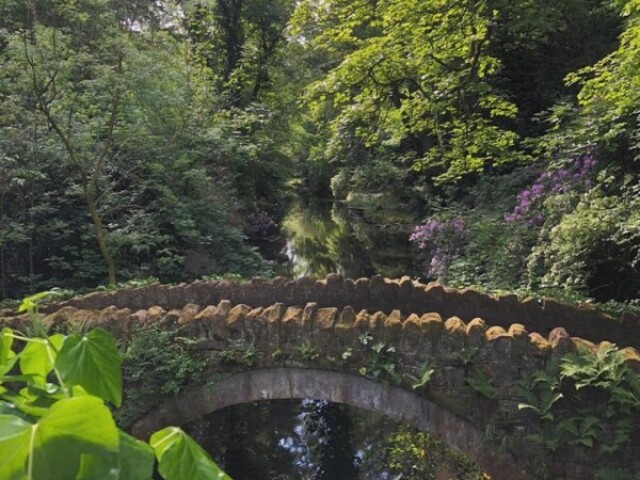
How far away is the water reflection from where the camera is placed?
6.02m

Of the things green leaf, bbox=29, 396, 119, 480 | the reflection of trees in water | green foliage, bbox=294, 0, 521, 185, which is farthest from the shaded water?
the reflection of trees in water

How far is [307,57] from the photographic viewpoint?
21.0 m

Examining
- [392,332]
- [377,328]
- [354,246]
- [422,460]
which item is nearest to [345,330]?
[377,328]

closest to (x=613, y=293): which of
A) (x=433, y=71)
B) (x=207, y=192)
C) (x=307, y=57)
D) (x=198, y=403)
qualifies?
(x=433, y=71)

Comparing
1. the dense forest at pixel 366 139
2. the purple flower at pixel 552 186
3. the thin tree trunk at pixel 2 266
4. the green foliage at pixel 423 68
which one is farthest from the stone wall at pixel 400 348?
the purple flower at pixel 552 186

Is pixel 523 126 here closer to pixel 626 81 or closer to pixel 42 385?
pixel 626 81

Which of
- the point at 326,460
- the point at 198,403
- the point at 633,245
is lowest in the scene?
the point at 326,460

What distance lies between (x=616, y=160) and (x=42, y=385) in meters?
8.67

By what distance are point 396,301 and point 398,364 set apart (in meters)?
2.26

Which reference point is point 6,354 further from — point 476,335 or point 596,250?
point 596,250

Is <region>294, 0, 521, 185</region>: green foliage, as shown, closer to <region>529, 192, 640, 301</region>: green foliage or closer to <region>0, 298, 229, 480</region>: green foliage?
<region>529, 192, 640, 301</region>: green foliage

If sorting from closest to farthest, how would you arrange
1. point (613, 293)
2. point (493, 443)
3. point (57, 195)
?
point (493, 443), point (613, 293), point (57, 195)

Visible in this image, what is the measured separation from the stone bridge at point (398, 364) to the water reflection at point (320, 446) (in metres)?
1.83

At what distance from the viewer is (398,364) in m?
4.08
